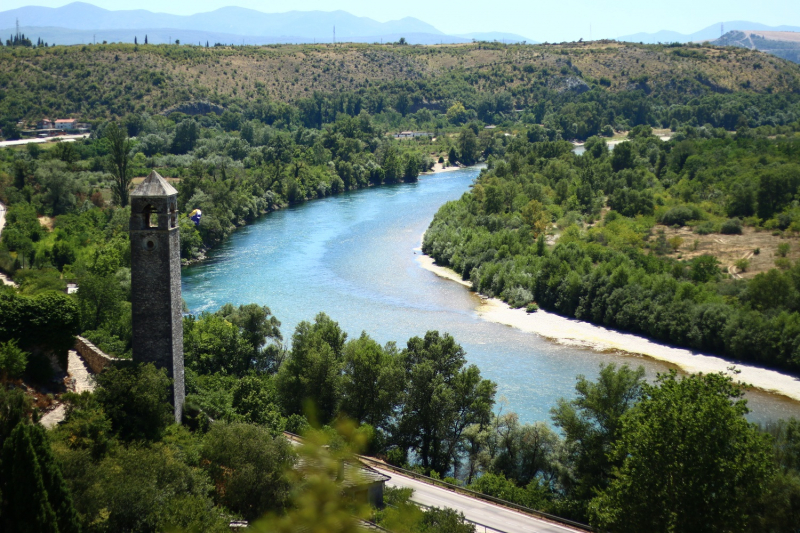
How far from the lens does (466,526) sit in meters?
19.2

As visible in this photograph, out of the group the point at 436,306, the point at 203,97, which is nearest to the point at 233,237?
the point at 436,306

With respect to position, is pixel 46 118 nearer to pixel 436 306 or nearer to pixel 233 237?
pixel 233 237

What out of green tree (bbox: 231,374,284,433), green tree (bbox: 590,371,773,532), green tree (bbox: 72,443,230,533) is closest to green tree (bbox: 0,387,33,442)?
green tree (bbox: 72,443,230,533)

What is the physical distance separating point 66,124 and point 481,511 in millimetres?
95685

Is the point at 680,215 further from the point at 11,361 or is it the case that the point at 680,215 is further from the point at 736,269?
the point at 11,361

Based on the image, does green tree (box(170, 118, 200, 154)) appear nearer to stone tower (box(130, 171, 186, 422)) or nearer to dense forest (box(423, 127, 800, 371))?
dense forest (box(423, 127, 800, 371))

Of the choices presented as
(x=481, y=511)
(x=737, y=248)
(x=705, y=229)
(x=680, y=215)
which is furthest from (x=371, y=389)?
(x=680, y=215)

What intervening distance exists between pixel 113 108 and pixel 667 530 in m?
106

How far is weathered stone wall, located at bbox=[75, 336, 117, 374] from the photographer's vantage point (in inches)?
986

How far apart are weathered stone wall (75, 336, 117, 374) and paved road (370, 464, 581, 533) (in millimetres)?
9165

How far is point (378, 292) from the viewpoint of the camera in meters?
53.4

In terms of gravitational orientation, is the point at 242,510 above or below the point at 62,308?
below

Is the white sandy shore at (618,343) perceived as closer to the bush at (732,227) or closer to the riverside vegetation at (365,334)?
the riverside vegetation at (365,334)

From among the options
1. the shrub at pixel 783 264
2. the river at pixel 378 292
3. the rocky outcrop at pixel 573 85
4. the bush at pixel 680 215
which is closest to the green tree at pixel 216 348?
the river at pixel 378 292
